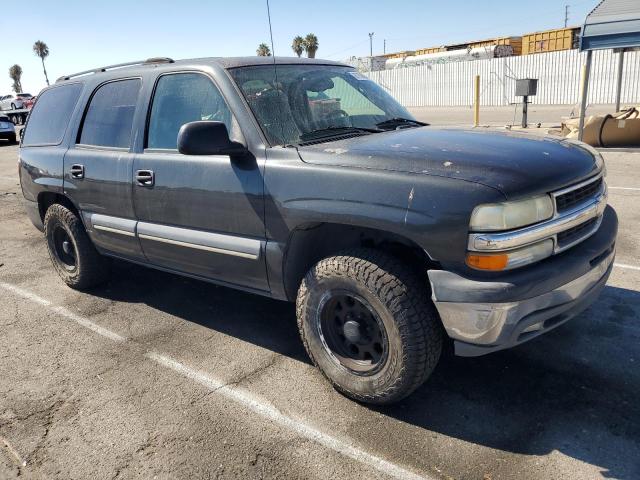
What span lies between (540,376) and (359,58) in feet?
125

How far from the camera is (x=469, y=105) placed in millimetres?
27594

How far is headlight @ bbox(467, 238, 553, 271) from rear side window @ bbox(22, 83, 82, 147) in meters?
3.80

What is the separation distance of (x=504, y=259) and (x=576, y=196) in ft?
2.16

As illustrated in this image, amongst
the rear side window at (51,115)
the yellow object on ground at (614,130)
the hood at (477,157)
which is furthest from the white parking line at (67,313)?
the yellow object on ground at (614,130)

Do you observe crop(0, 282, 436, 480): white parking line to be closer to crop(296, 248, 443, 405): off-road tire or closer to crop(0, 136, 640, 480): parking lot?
crop(0, 136, 640, 480): parking lot

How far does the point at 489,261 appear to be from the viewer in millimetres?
2443

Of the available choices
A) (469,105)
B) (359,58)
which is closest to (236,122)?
(469,105)

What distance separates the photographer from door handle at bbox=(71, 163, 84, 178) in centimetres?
440

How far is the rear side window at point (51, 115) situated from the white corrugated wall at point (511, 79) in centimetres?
1477

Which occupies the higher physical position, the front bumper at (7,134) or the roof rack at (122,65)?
the roof rack at (122,65)

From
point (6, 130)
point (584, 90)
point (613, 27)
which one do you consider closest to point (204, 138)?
point (613, 27)

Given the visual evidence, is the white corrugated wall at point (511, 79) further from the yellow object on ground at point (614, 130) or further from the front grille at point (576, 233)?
the front grille at point (576, 233)

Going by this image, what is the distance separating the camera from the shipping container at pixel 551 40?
31125 millimetres

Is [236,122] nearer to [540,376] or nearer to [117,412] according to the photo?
[117,412]
